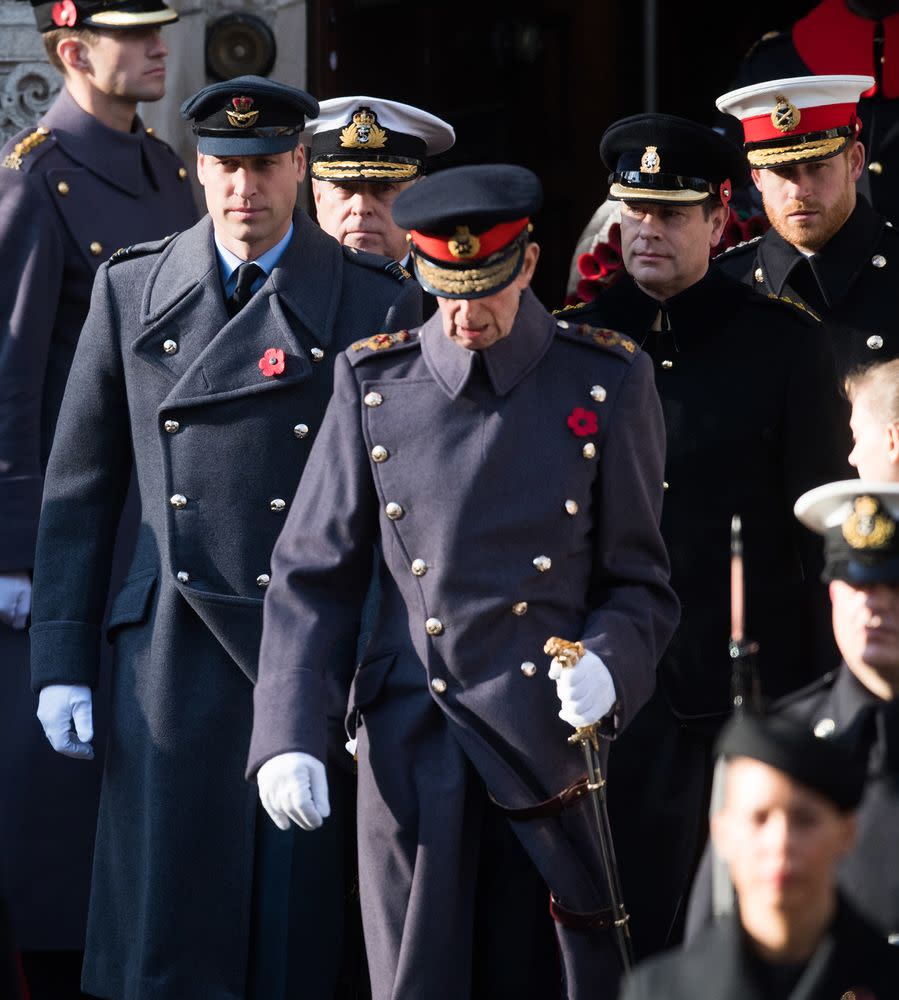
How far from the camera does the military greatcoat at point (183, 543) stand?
4941mm

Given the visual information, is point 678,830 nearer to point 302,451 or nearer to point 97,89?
point 302,451

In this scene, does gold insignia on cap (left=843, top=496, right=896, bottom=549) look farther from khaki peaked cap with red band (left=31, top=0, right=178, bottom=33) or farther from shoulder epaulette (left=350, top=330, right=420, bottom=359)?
khaki peaked cap with red band (left=31, top=0, right=178, bottom=33)

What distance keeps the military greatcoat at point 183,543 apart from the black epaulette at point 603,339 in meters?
0.72

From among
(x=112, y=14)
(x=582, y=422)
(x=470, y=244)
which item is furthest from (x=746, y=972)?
(x=112, y=14)

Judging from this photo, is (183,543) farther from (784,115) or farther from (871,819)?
(784,115)

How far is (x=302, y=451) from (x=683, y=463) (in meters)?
0.84

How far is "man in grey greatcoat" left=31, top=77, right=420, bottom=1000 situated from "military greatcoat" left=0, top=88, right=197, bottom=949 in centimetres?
68

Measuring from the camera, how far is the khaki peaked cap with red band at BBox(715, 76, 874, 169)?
224 inches

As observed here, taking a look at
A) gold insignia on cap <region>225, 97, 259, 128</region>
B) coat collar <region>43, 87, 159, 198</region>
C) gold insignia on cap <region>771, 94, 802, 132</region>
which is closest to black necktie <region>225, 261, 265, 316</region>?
gold insignia on cap <region>225, 97, 259, 128</region>

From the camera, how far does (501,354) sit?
432 centimetres

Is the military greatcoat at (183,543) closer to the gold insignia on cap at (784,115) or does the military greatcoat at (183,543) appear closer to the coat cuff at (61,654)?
the coat cuff at (61,654)

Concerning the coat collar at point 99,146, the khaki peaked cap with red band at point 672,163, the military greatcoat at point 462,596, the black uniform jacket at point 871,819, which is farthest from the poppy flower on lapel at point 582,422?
the coat collar at point 99,146

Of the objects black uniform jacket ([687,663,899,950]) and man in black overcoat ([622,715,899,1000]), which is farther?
black uniform jacket ([687,663,899,950])

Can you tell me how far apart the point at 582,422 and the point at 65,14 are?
95.6 inches
